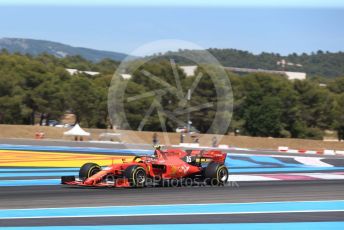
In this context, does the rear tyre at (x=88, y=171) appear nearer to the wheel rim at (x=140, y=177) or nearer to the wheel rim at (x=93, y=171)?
the wheel rim at (x=93, y=171)

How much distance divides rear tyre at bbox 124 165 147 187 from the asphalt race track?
0.29 meters

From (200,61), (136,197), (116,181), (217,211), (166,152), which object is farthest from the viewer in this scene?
(200,61)

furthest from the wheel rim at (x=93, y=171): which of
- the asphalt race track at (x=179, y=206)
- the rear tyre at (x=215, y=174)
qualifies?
the rear tyre at (x=215, y=174)

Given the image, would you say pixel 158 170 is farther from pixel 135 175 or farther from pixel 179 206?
pixel 179 206

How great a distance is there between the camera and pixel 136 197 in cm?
1563

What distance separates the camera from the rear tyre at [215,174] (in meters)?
19.5

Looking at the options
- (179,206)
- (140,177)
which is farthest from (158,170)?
(179,206)

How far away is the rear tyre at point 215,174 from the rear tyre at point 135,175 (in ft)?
7.44

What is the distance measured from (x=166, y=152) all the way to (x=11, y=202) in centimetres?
612

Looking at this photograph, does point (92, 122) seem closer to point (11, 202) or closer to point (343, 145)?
point (343, 145)

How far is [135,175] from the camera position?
59.0 feet

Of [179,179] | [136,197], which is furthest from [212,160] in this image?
[136,197]

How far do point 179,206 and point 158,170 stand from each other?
16.2ft

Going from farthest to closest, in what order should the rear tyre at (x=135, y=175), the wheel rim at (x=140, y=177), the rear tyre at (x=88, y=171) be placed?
the rear tyre at (x=88, y=171) → the wheel rim at (x=140, y=177) → the rear tyre at (x=135, y=175)
